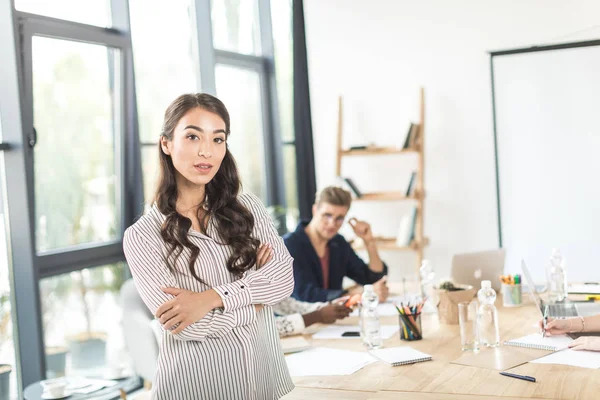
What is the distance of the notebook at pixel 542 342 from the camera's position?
2.36m

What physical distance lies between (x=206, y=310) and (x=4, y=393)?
6.32ft

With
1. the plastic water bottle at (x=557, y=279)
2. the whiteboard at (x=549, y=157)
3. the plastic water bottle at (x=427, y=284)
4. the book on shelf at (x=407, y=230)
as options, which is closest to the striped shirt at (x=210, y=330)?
the plastic water bottle at (x=427, y=284)

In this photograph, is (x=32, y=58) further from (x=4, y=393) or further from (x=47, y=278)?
(x=4, y=393)

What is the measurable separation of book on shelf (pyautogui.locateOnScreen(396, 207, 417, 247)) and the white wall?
0.95 feet

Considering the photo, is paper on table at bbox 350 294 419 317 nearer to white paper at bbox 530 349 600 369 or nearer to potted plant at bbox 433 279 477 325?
potted plant at bbox 433 279 477 325

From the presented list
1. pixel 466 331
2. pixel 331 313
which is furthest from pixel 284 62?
pixel 466 331

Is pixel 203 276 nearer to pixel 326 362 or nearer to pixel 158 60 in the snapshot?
pixel 326 362

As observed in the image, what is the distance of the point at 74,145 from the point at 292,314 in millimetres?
1941

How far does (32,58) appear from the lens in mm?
3781

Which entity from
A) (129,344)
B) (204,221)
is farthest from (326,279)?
(204,221)

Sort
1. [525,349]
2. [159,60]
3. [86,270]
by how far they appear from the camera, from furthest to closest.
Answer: [159,60], [86,270], [525,349]

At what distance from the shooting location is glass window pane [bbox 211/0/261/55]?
5391 mm

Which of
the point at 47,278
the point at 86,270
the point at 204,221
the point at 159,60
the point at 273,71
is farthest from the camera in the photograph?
the point at 273,71

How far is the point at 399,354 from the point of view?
2.39m
